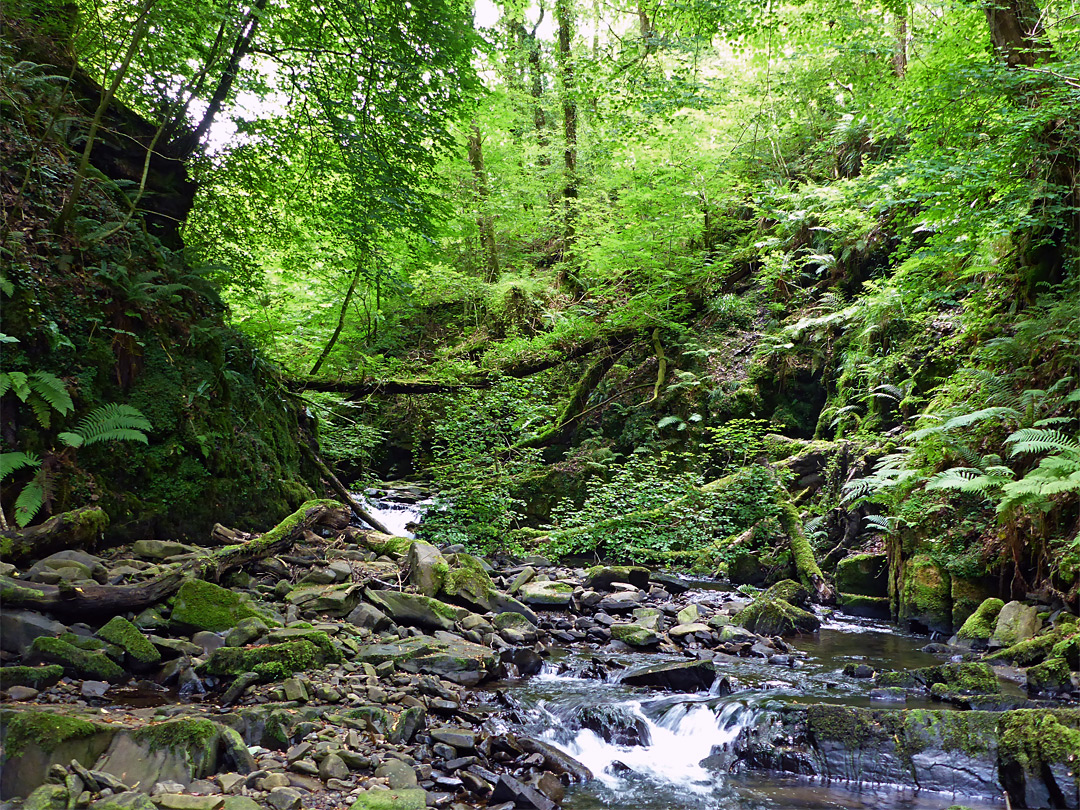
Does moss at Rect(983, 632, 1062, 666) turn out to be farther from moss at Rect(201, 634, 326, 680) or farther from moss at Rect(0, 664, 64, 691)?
moss at Rect(0, 664, 64, 691)

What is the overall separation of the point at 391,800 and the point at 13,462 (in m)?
4.30

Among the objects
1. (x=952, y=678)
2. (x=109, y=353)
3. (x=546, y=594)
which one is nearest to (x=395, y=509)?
(x=546, y=594)

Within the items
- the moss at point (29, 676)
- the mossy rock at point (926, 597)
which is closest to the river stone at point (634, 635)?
the mossy rock at point (926, 597)

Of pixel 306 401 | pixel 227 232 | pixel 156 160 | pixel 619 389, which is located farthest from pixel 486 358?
pixel 156 160

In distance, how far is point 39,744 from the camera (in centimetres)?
315

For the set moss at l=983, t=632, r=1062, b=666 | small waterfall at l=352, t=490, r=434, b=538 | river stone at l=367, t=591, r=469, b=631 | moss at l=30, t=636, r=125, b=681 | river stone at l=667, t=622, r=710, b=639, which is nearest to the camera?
moss at l=30, t=636, r=125, b=681

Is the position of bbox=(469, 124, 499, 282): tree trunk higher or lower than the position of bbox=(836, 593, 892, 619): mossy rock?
higher

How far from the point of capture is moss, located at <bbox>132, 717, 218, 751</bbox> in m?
3.40

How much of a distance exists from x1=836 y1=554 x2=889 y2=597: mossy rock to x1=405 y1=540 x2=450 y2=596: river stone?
5.79 metres

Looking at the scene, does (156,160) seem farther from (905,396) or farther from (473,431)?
(905,396)

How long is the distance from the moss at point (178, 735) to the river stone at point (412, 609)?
3003 millimetres

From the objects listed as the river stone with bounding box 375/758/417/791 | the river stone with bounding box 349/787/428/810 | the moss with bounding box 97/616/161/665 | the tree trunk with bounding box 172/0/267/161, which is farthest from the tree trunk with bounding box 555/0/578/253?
the river stone with bounding box 349/787/428/810

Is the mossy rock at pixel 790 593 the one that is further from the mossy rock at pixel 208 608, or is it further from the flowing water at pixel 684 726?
the mossy rock at pixel 208 608

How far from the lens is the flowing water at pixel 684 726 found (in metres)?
4.26
